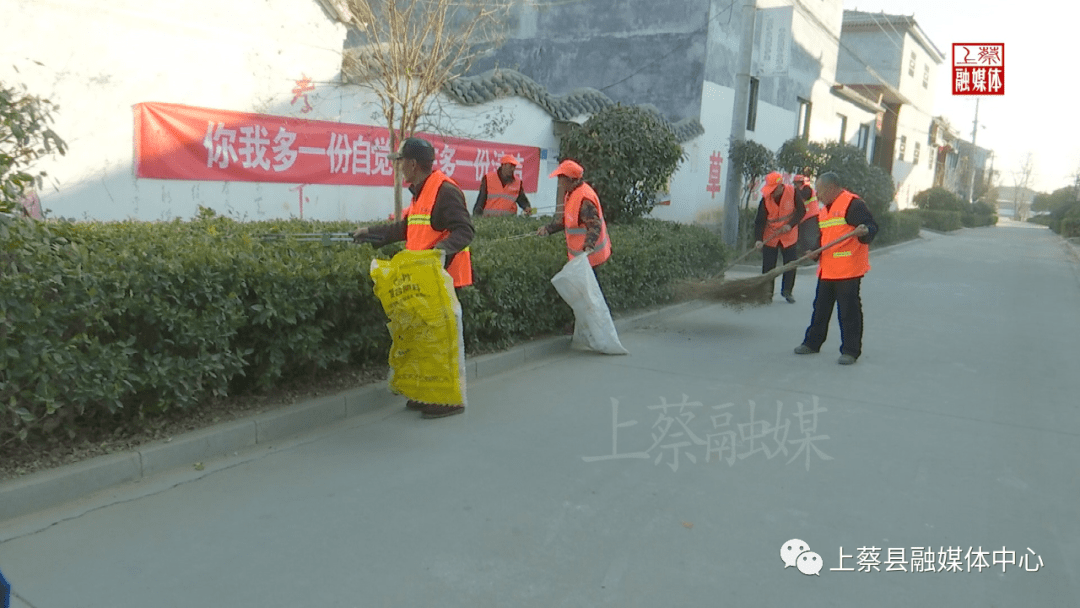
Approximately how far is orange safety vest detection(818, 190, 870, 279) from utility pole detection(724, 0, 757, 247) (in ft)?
21.3

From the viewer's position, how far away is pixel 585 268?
21.4 feet

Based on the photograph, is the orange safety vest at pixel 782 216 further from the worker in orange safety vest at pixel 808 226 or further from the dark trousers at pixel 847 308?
the dark trousers at pixel 847 308

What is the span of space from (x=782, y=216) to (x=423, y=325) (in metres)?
6.58

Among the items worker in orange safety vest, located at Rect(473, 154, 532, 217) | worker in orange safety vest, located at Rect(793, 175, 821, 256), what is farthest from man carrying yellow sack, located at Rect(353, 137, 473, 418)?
worker in orange safety vest, located at Rect(793, 175, 821, 256)

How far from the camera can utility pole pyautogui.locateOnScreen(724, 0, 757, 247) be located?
12648 mm

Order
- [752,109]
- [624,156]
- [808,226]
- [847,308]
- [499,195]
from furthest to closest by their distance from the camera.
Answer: [752,109] → [808,226] → [624,156] → [499,195] → [847,308]

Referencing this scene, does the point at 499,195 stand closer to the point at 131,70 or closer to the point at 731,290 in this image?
the point at 731,290

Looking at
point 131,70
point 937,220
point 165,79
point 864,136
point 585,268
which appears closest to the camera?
point 585,268

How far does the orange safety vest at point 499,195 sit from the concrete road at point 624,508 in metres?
3.61

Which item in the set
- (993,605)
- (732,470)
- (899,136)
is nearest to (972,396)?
(732,470)

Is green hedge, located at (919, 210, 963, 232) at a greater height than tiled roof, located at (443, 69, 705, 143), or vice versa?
tiled roof, located at (443, 69, 705, 143)

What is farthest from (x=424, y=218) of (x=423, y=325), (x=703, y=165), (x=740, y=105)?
(x=703, y=165)

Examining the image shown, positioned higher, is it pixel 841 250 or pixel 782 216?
pixel 782 216

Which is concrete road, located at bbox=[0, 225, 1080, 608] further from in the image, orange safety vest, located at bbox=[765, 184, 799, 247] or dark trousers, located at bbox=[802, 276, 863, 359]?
orange safety vest, located at bbox=[765, 184, 799, 247]
